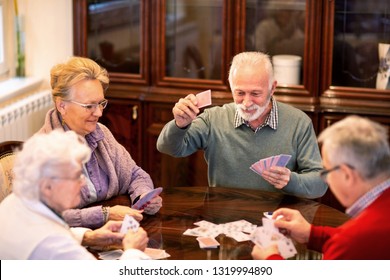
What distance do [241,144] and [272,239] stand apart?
42.1 inches

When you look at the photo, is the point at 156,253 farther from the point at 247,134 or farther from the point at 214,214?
the point at 247,134

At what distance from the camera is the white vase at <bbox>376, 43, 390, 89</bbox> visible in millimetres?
4668

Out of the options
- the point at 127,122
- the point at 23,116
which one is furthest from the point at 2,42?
the point at 127,122

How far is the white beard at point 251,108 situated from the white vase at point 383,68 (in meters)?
1.42

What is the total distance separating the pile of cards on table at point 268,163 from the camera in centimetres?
319

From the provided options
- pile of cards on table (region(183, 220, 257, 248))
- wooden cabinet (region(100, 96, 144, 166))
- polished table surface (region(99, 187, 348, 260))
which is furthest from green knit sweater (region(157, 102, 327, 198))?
wooden cabinet (region(100, 96, 144, 166))

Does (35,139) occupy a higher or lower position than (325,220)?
higher

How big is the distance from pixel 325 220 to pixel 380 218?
2.64 ft

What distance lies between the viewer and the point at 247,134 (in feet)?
11.7

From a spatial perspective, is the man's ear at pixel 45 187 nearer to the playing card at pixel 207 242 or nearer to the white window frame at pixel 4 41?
the playing card at pixel 207 242

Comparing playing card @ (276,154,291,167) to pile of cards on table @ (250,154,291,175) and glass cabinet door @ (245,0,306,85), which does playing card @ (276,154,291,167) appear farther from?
glass cabinet door @ (245,0,306,85)

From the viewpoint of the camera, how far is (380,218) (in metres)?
2.23
